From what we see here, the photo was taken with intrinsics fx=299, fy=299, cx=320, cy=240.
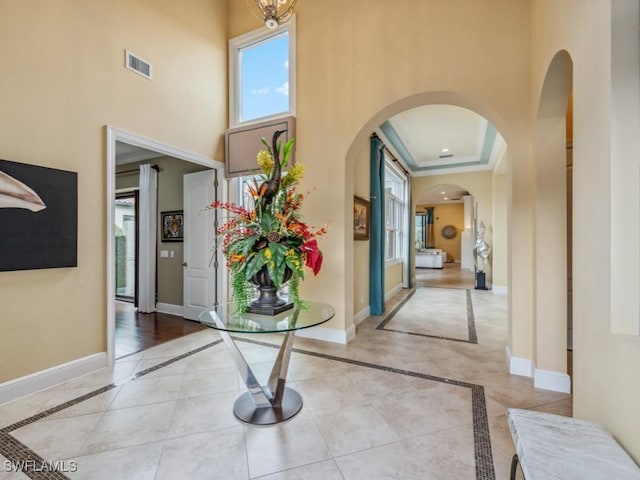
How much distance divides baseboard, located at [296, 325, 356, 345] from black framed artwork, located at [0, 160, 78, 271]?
256 centimetres

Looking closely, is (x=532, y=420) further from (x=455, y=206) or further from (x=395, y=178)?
(x=455, y=206)

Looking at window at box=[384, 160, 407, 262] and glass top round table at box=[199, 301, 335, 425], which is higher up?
window at box=[384, 160, 407, 262]

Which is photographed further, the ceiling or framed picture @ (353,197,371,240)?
the ceiling

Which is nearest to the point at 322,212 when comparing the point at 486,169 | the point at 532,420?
the point at 532,420

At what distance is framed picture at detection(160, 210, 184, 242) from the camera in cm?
512

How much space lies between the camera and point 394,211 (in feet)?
24.0

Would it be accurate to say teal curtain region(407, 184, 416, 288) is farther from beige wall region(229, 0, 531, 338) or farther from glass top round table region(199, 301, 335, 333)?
glass top round table region(199, 301, 335, 333)

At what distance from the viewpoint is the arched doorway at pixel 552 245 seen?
251cm

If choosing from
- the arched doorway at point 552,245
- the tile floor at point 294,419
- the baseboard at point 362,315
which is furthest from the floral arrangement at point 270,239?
the baseboard at point 362,315

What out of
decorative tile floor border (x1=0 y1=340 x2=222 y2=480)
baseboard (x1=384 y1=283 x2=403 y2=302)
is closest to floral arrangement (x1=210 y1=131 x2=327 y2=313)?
decorative tile floor border (x1=0 y1=340 x2=222 y2=480)

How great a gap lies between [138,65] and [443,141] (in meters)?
5.51

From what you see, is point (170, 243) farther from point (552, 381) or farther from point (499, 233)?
point (499, 233)

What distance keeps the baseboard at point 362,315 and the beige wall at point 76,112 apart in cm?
309

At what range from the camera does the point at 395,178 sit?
Answer: 24.3ft
